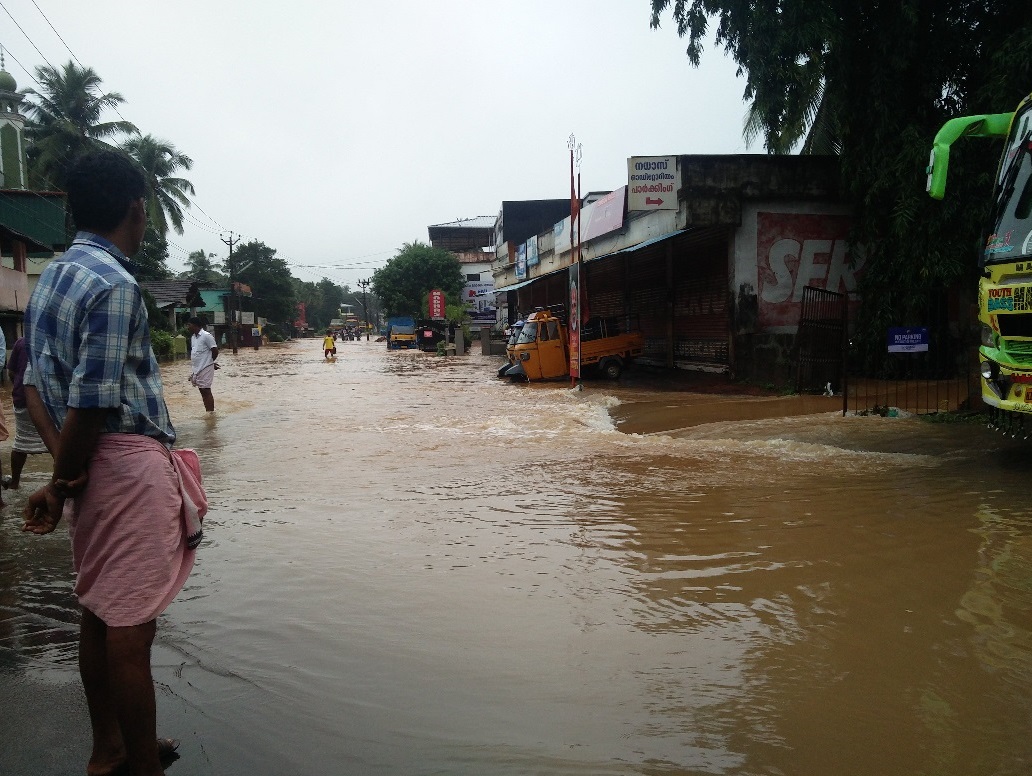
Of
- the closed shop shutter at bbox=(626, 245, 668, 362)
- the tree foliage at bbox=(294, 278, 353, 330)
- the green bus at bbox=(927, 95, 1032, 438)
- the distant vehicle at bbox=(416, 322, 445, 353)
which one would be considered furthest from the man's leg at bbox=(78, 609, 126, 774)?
the tree foliage at bbox=(294, 278, 353, 330)

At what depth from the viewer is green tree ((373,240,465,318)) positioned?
202 feet

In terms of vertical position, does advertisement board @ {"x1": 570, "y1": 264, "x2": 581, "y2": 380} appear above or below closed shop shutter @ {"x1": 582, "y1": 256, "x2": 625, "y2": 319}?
below

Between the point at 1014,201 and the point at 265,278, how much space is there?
240 ft

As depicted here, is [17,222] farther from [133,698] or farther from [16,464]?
[133,698]

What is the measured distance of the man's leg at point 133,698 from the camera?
2.25m

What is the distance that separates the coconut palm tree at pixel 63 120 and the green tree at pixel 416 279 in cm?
2740

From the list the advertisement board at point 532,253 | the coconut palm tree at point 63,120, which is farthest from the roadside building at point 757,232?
the coconut palm tree at point 63,120

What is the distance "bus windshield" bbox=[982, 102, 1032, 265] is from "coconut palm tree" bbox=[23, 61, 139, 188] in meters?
34.6

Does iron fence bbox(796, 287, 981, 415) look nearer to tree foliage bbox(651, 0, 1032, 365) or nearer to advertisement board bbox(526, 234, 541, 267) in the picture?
tree foliage bbox(651, 0, 1032, 365)

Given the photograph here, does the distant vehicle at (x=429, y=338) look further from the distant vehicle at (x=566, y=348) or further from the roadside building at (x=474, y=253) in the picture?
the distant vehicle at (x=566, y=348)

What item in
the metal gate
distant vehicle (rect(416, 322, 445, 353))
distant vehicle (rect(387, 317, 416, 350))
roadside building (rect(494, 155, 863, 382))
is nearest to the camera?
the metal gate

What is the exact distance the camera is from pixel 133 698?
2.25 metres

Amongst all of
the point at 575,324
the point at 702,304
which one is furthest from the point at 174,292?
the point at 702,304

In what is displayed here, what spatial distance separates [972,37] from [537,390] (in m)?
10.3
